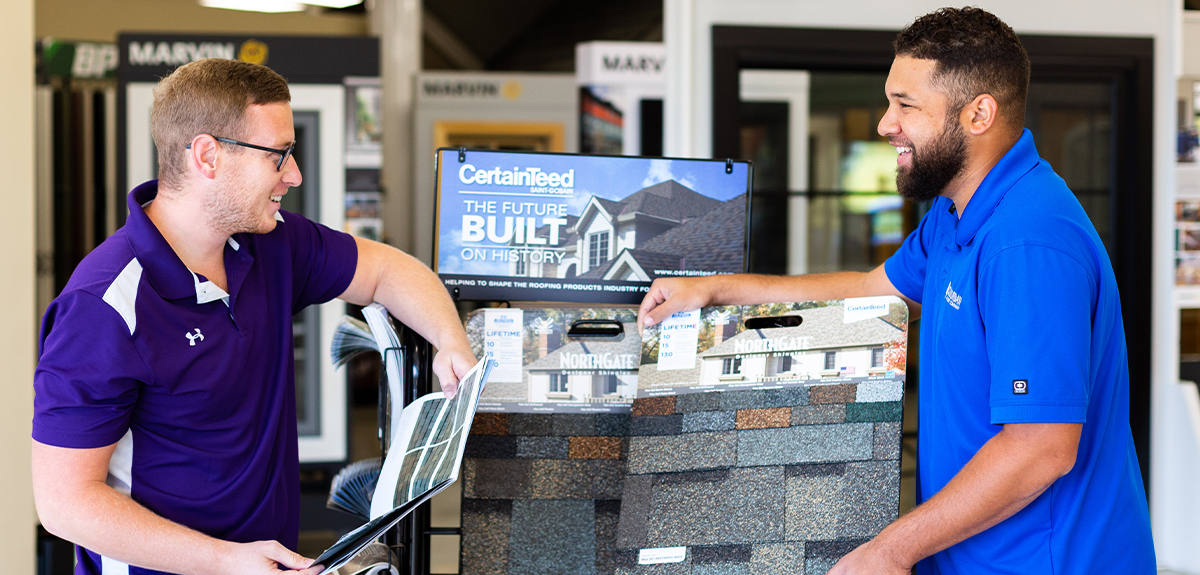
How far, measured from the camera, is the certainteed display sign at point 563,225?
167 centimetres

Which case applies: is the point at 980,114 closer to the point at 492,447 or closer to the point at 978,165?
the point at 978,165

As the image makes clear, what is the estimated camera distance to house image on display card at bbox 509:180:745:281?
169cm

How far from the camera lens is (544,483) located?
1.57 meters

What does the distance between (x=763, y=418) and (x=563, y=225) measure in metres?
0.51

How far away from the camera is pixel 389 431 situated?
1.63 meters

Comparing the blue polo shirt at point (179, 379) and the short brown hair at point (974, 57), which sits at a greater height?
the short brown hair at point (974, 57)

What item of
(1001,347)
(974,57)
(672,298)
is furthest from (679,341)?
(974,57)

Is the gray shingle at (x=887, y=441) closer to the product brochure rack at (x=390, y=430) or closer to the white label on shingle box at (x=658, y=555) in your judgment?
the white label on shingle box at (x=658, y=555)

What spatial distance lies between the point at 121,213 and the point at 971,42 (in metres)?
3.62

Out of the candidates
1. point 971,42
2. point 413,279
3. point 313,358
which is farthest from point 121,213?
point 971,42

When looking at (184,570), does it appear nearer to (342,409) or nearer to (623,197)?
(623,197)
